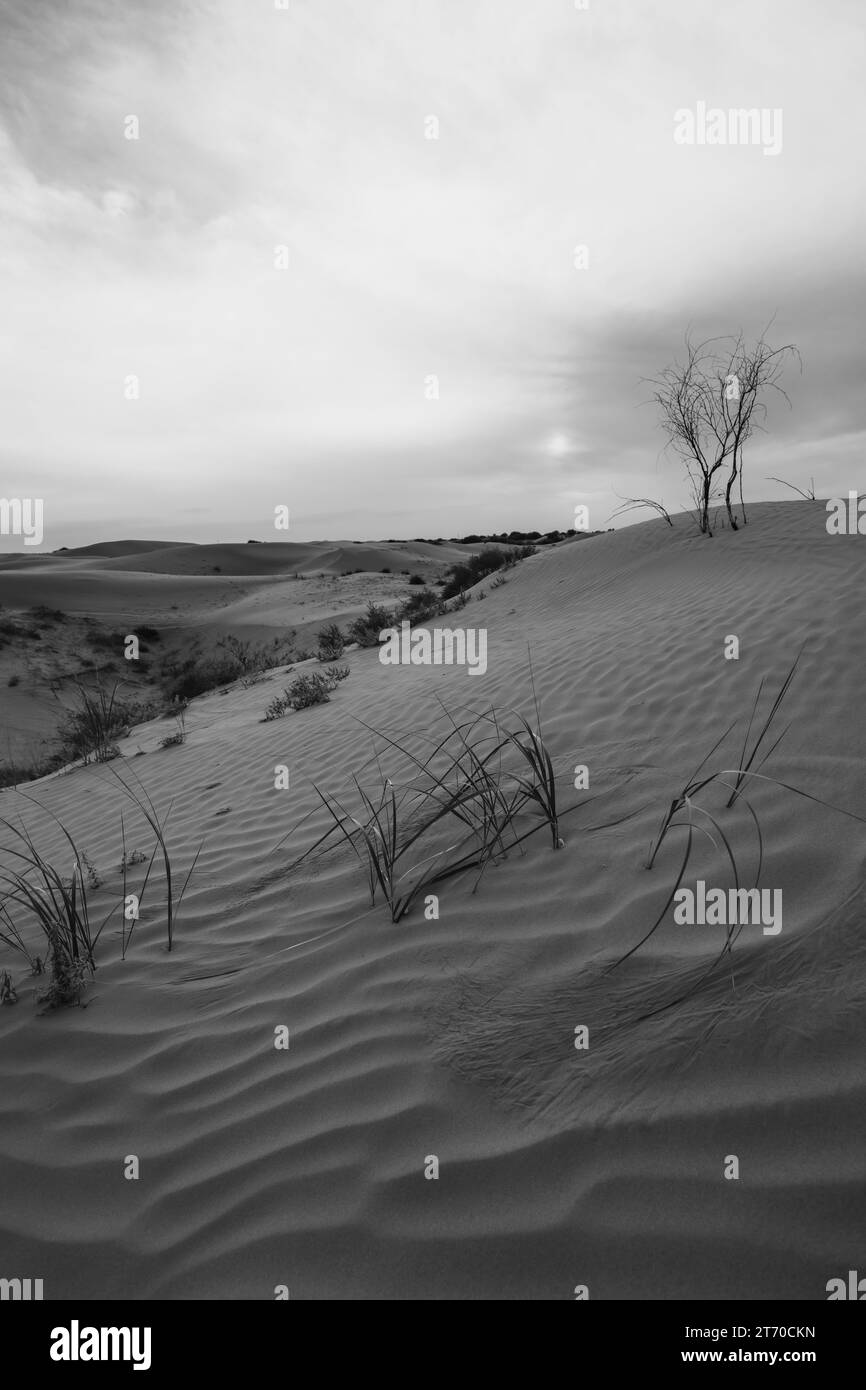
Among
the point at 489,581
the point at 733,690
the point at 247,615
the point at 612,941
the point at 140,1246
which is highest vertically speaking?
the point at 247,615

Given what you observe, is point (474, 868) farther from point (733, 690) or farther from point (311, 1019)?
point (733, 690)

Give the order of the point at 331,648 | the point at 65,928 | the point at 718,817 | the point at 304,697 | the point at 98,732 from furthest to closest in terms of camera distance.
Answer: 1. the point at 331,648
2. the point at 98,732
3. the point at 304,697
4. the point at 718,817
5. the point at 65,928

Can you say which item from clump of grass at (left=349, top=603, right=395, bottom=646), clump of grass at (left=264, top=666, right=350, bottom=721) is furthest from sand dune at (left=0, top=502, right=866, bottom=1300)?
clump of grass at (left=349, top=603, right=395, bottom=646)

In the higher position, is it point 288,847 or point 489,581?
point 489,581

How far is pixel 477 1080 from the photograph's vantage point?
79.2 inches

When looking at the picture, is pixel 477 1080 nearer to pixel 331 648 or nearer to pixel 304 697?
pixel 304 697

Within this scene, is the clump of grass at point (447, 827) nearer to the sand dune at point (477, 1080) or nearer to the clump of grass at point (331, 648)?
the sand dune at point (477, 1080)

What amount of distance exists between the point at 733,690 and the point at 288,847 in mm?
3065

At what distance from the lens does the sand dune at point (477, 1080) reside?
1.60 metres

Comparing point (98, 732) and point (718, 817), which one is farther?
point (98, 732)

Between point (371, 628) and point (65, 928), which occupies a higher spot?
point (371, 628)

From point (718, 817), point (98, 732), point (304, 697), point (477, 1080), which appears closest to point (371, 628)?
point (304, 697)
